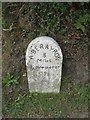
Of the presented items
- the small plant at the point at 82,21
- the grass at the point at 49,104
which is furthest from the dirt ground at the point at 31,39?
the small plant at the point at 82,21

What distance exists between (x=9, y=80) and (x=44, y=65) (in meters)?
0.76

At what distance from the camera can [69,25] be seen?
244 inches

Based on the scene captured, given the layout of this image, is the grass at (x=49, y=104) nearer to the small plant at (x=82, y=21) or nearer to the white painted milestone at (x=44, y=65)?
the white painted milestone at (x=44, y=65)

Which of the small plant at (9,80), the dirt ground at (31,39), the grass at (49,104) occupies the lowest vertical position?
the grass at (49,104)

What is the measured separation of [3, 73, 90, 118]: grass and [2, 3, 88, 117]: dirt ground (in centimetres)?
20

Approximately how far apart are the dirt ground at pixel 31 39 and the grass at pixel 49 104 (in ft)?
0.65

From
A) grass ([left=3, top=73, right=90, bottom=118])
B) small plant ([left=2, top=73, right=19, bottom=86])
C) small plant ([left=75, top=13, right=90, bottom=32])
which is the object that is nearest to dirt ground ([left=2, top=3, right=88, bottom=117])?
small plant ([left=2, top=73, right=19, bottom=86])

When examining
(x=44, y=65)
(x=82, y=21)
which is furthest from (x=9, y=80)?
(x=82, y=21)

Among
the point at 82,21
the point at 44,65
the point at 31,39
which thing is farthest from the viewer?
the point at 31,39

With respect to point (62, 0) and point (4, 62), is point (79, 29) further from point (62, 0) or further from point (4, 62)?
point (4, 62)

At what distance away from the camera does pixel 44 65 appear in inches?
215

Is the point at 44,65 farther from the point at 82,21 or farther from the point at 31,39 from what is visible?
the point at 82,21

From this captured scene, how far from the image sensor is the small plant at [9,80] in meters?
5.84

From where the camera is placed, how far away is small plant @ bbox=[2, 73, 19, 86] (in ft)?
19.2
